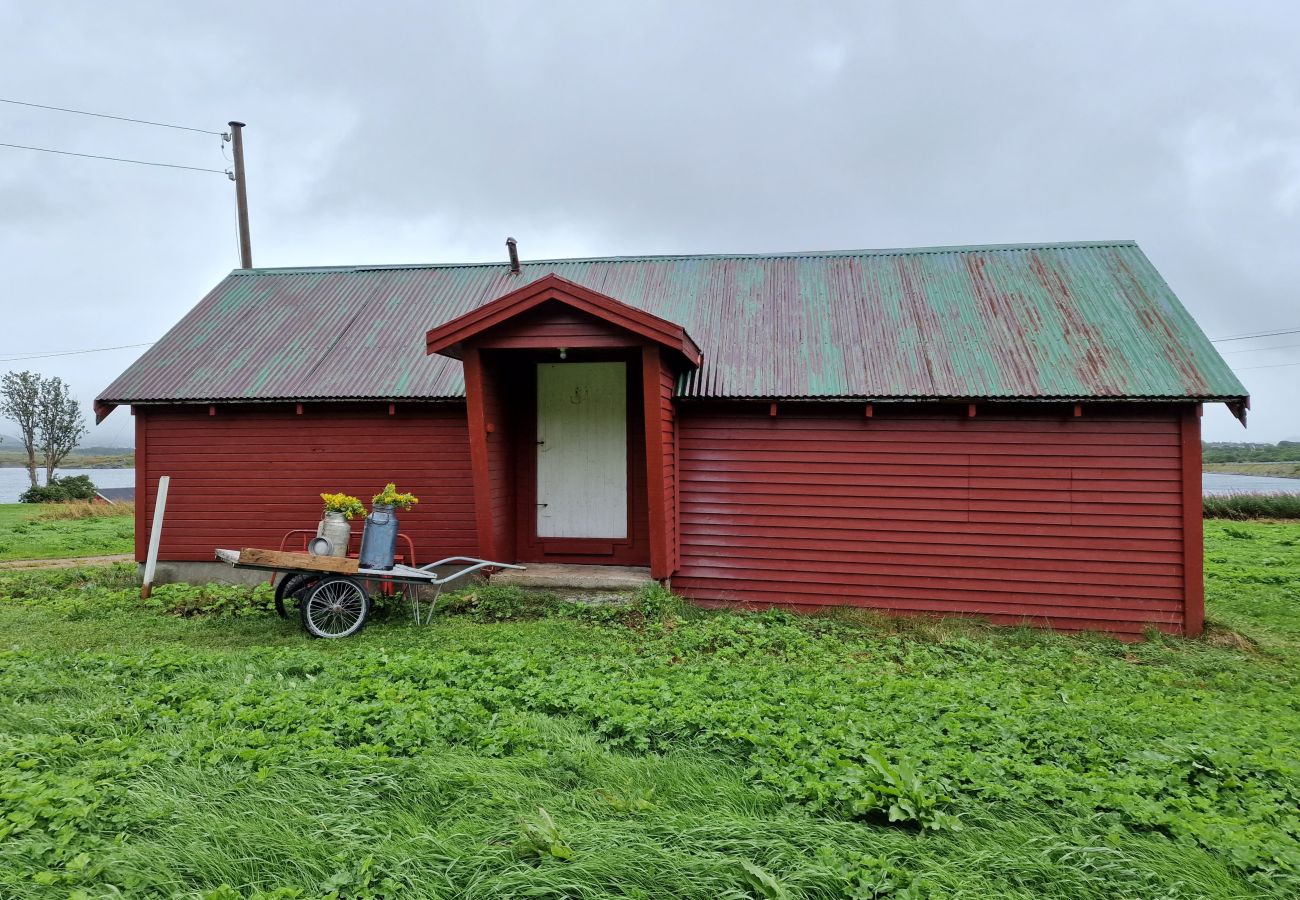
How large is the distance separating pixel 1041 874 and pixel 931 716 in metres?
1.72

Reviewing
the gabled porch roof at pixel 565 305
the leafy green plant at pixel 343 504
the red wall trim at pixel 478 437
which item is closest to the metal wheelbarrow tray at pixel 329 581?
the leafy green plant at pixel 343 504

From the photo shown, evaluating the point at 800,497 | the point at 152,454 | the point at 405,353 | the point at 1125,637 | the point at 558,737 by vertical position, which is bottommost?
the point at 1125,637

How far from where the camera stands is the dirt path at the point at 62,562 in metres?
12.1

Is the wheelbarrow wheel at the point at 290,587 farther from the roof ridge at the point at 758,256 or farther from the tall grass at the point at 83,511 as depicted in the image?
the tall grass at the point at 83,511

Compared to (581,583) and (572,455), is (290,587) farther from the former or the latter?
(572,455)

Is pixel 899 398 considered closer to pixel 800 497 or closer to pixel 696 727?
pixel 800 497

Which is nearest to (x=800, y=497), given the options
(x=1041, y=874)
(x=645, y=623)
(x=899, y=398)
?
(x=899, y=398)

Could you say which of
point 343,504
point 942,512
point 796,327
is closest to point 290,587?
point 343,504

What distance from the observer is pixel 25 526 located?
1839 cm

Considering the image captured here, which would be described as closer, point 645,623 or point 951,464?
point 645,623

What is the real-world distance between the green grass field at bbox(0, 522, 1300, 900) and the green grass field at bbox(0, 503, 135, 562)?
32.9ft

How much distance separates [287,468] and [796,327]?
7120mm

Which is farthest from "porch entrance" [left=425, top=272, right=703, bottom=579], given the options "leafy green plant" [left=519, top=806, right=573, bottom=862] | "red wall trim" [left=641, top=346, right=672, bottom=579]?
"leafy green plant" [left=519, top=806, right=573, bottom=862]

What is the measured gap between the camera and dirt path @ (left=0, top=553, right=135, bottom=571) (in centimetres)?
1205
